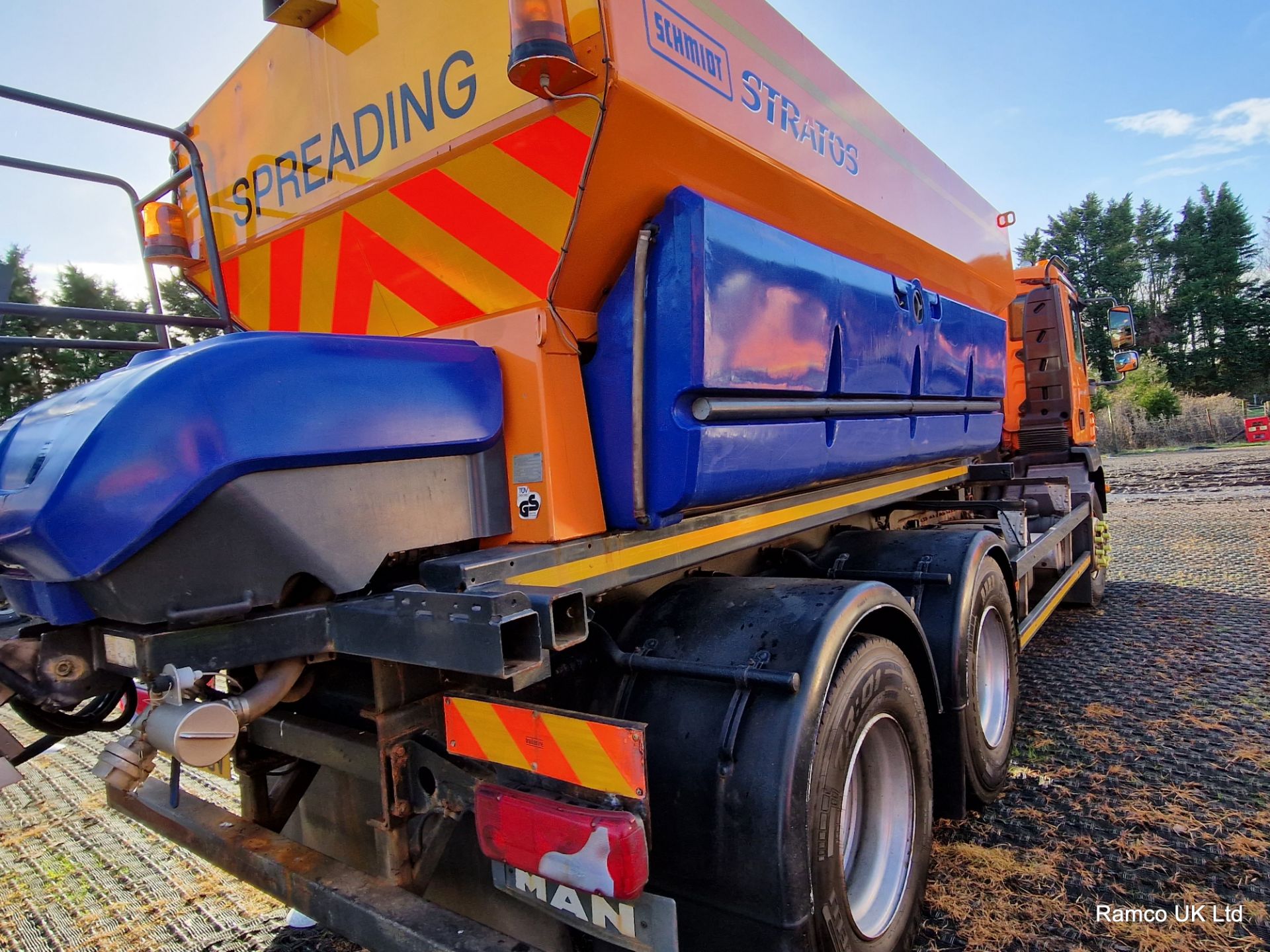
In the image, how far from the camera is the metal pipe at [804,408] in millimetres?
2098

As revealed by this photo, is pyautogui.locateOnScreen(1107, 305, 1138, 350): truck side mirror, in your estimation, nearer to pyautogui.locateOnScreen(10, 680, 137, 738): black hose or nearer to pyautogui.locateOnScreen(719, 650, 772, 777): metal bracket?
pyautogui.locateOnScreen(719, 650, 772, 777): metal bracket

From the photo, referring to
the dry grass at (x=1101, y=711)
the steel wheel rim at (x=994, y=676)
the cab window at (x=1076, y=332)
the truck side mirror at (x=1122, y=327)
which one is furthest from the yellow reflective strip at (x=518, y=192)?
the truck side mirror at (x=1122, y=327)

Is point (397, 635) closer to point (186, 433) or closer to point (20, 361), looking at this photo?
point (186, 433)

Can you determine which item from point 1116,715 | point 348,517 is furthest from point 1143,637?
point 348,517

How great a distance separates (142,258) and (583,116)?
2083 millimetres

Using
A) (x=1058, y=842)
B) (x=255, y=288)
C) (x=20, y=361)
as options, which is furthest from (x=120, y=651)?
(x=20, y=361)

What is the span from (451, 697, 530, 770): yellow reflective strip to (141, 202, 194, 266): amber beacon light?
7.47ft

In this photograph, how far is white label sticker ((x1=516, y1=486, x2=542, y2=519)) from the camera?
6.48 feet

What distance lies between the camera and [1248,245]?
49.1 meters

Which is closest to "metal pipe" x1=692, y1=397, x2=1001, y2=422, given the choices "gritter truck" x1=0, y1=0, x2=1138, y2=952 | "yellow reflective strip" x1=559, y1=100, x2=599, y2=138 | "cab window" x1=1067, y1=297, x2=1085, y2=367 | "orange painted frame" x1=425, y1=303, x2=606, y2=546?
"gritter truck" x1=0, y1=0, x2=1138, y2=952

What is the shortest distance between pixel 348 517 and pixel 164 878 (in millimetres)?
2330

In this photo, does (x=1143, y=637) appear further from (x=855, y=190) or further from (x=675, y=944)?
(x=675, y=944)

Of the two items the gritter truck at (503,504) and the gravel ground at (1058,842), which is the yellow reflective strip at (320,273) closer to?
the gritter truck at (503,504)

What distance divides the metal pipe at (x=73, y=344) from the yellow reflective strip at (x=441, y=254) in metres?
0.71
